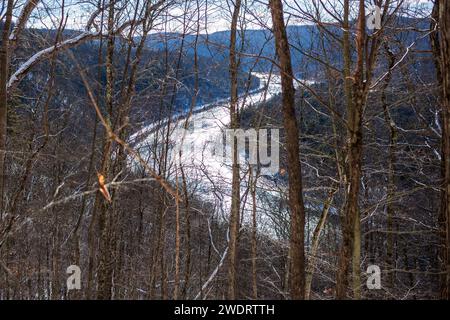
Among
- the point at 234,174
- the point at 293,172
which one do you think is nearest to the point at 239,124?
the point at 234,174

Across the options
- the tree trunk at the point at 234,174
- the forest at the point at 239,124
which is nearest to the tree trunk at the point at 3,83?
the forest at the point at 239,124

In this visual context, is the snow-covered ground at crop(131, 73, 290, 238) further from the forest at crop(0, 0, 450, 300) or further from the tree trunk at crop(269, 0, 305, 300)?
the tree trunk at crop(269, 0, 305, 300)

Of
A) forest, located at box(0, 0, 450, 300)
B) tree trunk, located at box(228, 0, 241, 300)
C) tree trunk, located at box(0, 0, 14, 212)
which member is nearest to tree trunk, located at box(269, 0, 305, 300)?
forest, located at box(0, 0, 450, 300)

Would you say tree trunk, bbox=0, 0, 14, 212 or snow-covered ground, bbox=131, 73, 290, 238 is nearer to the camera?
tree trunk, bbox=0, 0, 14, 212

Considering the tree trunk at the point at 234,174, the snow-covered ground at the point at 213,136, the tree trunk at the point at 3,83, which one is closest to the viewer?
the tree trunk at the point at 3,83

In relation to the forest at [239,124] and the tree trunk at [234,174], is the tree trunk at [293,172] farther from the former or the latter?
the tree trunk at [234,174]

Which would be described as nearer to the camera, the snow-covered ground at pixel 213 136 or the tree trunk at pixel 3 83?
the tree trunk at pixel 3 83

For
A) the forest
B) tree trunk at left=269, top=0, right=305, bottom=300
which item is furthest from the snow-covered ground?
tree trunk at left=269, top=0, right=305, bottom=300

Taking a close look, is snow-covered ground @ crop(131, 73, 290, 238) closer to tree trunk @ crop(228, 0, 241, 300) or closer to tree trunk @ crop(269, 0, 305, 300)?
tree trunk @ crop(228, 0, 241, 300)

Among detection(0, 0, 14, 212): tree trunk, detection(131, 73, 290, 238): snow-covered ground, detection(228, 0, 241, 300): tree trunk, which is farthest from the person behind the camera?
detection(131, 73, 290, 238): snow-covered ground

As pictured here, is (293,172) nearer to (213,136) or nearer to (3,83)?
(3,83)

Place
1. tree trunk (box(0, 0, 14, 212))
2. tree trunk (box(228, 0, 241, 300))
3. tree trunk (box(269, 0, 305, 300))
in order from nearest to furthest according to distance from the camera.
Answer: tree trunk (box(0, 0, 14, 212)), tree trunk (box(269, 0, 305, 300)), tree trunk (box(228, 0, 241, 300))
